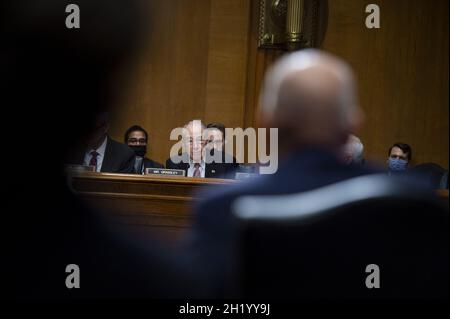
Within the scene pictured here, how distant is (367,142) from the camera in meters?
8.34

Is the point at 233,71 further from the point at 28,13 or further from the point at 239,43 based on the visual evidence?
the point at 28,13

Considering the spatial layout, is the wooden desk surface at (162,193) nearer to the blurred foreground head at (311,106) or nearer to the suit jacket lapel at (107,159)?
the suit jacket lapel at (107,159)

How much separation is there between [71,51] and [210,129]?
6398mm

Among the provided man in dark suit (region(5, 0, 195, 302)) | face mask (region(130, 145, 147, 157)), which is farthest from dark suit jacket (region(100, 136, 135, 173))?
man in dark suit (region(5, 0, 195, 302))

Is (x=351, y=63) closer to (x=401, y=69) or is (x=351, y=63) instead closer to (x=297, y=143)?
(x=401, y=69)

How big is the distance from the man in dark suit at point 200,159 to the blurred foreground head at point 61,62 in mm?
5929

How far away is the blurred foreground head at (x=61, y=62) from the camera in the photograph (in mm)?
605

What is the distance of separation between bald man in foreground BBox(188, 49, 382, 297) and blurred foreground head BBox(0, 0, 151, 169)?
0.69 ft

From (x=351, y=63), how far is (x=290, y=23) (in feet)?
2.92

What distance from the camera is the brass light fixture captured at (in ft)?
26.0

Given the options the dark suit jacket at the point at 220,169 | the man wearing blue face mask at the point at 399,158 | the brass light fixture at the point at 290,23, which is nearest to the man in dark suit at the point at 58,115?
the dark suit jacket at the point at 220,169

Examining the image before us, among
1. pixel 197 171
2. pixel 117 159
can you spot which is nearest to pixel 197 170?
pixel 197 171

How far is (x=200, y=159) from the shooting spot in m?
6.84

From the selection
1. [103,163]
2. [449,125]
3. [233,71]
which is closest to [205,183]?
[103,163]
